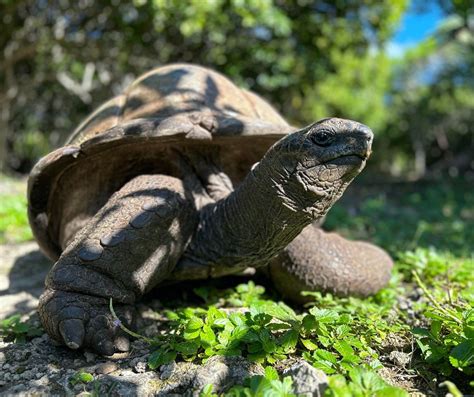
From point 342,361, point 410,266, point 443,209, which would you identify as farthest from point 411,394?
point 443,209

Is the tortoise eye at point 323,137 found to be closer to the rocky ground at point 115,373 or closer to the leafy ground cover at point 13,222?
the rocky ground at point 115,373

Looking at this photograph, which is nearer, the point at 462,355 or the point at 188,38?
the point at 462,355

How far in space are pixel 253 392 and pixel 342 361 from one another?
0.39 meters

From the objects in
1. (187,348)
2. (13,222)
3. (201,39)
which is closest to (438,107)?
(201,39)

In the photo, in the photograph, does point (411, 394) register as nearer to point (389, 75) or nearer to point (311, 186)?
point (311, 186)

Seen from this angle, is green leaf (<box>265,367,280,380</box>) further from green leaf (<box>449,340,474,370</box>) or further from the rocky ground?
green leaf (<box>449,340,474,370</box>)

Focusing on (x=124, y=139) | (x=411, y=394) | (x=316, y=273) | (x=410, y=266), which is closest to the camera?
(x=411, y=394)

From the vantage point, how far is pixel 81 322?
1.91 metres

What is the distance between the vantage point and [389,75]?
3025 centimetres

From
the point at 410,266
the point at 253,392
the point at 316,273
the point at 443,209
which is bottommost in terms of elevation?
the point at 443,209

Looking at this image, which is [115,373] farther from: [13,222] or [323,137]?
[13,222]

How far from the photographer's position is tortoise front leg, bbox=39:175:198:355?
1.93 metres

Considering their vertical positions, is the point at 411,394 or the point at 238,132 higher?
the point at 238,132

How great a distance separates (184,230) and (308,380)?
3.43 ft
